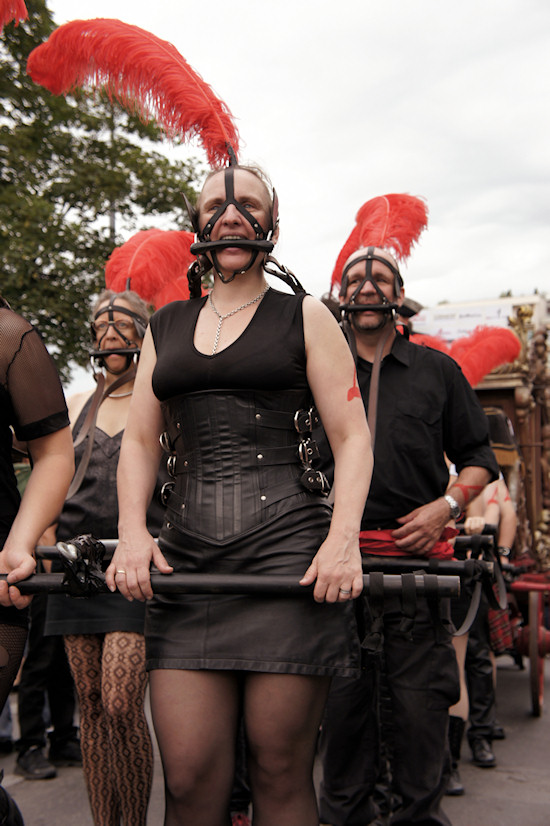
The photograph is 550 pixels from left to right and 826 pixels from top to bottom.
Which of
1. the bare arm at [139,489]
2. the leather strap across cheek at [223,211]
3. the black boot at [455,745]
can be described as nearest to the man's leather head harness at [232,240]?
the leather strap across cheek at [223,211]

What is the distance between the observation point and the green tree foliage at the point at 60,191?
14273 millimetres

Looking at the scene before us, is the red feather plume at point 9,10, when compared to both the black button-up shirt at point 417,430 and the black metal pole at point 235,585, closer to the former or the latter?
the black metal pole at point 235,585

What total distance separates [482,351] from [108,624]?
513 cm

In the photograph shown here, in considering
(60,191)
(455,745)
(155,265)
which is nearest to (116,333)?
(155,265)

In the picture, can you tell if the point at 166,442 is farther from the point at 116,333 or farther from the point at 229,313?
the point at 116,333

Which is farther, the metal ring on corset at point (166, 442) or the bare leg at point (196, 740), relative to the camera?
the metal ring on corset at point (166, 442)

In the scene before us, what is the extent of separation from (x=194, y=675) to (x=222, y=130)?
6.04 ft

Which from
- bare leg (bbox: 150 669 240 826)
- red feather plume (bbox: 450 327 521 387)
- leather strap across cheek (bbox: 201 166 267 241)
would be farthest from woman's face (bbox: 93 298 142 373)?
red feather plume (bbox: 450 327 521 387)

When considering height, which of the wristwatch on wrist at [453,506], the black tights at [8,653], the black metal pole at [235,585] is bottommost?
the black tights at [8,653]

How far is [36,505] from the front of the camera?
2.55 meters

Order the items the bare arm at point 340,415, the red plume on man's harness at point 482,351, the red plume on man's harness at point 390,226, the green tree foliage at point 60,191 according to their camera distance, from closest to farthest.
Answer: the bare arm at point 340,415, the red plume on man's harness at point 390,226, the red plume on man's harness at point 482,351, the green tree foliage at point 60,191

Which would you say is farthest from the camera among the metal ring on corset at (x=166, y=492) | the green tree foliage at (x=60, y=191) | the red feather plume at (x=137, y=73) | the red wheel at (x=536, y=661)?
the green tree foliage at (x=60, y=191)

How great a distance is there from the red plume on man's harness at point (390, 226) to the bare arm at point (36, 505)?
2.19m

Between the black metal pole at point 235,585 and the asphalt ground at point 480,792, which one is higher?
the black metal pole at point 235,585
